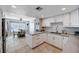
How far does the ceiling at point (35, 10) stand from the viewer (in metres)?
0.92

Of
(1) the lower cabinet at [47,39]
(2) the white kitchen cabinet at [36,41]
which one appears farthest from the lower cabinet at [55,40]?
(2) the white kitchen cabinet at [36,41]

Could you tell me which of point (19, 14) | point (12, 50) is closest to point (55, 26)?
point (19, 14)

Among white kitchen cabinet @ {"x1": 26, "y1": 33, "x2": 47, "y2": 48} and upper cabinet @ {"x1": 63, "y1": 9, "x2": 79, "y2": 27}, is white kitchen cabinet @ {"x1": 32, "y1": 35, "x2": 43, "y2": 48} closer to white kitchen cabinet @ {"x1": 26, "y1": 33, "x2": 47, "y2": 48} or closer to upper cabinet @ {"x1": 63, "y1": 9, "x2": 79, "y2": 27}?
white kitchen cabinet @ {"x1": 26, "y1": 33, "x2": 47, "y2": 48}

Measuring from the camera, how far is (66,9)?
0.97m

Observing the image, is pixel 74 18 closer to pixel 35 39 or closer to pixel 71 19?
pixel 71 19

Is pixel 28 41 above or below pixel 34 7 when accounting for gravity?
below

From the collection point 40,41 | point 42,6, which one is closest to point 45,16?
point 42,6

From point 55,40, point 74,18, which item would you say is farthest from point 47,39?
point 74,18

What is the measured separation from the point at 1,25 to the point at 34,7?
545 mm

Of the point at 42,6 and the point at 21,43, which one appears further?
the point at 21,43

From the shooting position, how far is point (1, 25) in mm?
938

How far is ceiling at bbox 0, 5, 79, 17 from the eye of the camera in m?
0.92
